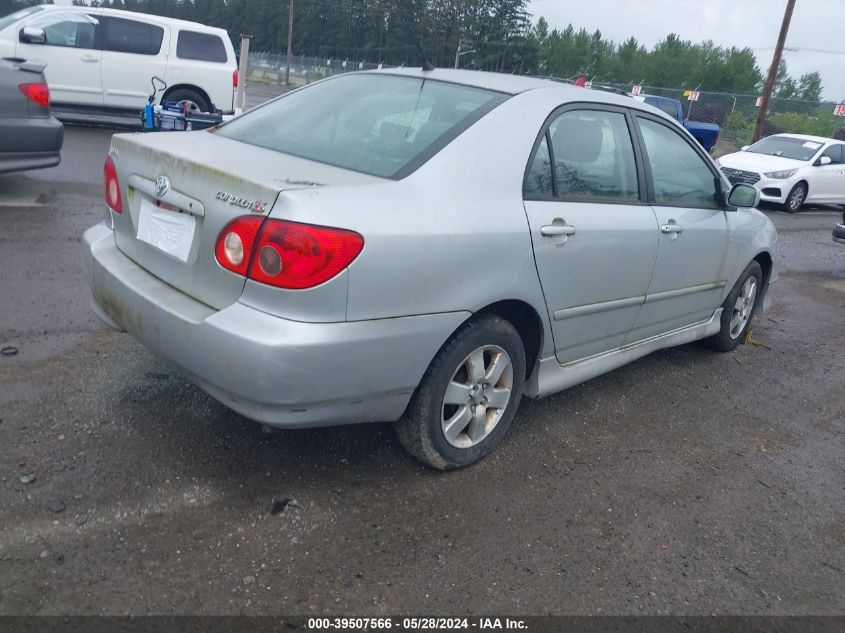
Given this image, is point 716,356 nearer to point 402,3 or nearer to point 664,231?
point 664,231

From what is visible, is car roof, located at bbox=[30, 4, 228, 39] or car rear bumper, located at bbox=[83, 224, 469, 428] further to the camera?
car roof, located at bbox=[30, 4, 228, 39]

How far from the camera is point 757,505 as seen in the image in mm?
3264

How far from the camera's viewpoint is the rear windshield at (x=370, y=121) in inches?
117

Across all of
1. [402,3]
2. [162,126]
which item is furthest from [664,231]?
[402,3]

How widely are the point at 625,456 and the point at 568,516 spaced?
27.8 inches

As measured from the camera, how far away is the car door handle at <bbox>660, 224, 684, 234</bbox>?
12.6ft

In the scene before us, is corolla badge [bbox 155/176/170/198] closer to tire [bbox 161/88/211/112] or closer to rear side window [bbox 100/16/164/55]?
tire [bbox 161/88/211/112]

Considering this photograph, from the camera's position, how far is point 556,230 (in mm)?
3170

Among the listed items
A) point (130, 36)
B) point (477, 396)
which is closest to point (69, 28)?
point (130, 36)

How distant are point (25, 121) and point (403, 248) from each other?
5.71 meters

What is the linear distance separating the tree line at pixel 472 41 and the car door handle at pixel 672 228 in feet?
92.1

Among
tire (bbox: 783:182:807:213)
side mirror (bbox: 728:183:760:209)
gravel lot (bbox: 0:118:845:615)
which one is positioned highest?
side mirror (bbox: 728:183:760:209)

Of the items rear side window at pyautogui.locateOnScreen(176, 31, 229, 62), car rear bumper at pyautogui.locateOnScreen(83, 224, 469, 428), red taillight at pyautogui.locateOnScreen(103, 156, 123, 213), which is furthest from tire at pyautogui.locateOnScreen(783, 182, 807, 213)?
red taillight at pyautogui.locateOnScreen(103, 156, 123, 213)

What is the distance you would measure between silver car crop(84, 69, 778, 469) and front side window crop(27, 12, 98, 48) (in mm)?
9832
